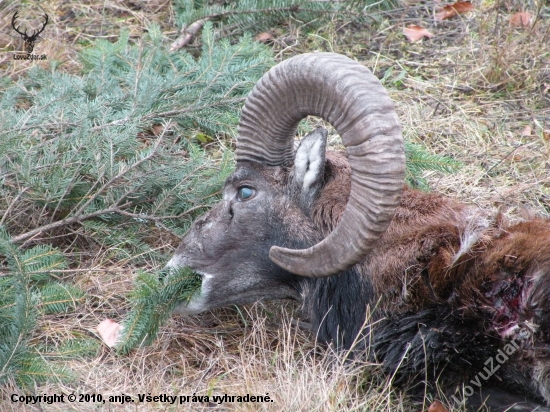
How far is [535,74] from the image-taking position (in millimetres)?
7207

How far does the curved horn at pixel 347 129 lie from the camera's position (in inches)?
148

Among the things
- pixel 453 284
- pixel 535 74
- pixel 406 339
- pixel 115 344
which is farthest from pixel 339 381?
pixel 535 74

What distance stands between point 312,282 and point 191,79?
2.82 m

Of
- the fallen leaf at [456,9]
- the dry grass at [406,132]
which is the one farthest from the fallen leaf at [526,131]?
the fallen leaf at [456,9]

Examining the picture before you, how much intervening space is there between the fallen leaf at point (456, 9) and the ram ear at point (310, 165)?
450 cm

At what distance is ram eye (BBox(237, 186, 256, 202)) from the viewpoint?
4.58 meters

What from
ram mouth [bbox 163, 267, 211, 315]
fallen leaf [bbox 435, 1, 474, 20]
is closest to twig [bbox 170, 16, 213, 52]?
fallen leaf [bbox 435, 1, 474, 20]

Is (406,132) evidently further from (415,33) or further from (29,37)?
(29,37)

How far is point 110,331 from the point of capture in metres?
4.75

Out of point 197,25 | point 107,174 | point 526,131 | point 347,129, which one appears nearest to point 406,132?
point 526,131

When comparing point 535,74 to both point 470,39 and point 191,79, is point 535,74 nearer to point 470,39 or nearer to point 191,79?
point 470,39

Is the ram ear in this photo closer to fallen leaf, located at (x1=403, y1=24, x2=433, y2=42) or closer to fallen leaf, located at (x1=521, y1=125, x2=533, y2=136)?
fallen leaf, located at (x1=521, y1=125, x2=533, y2=136)

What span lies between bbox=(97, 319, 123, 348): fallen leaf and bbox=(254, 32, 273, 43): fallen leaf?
4087 millimetres

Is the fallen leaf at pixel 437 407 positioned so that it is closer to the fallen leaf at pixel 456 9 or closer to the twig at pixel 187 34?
the twig at pixel 187 34
